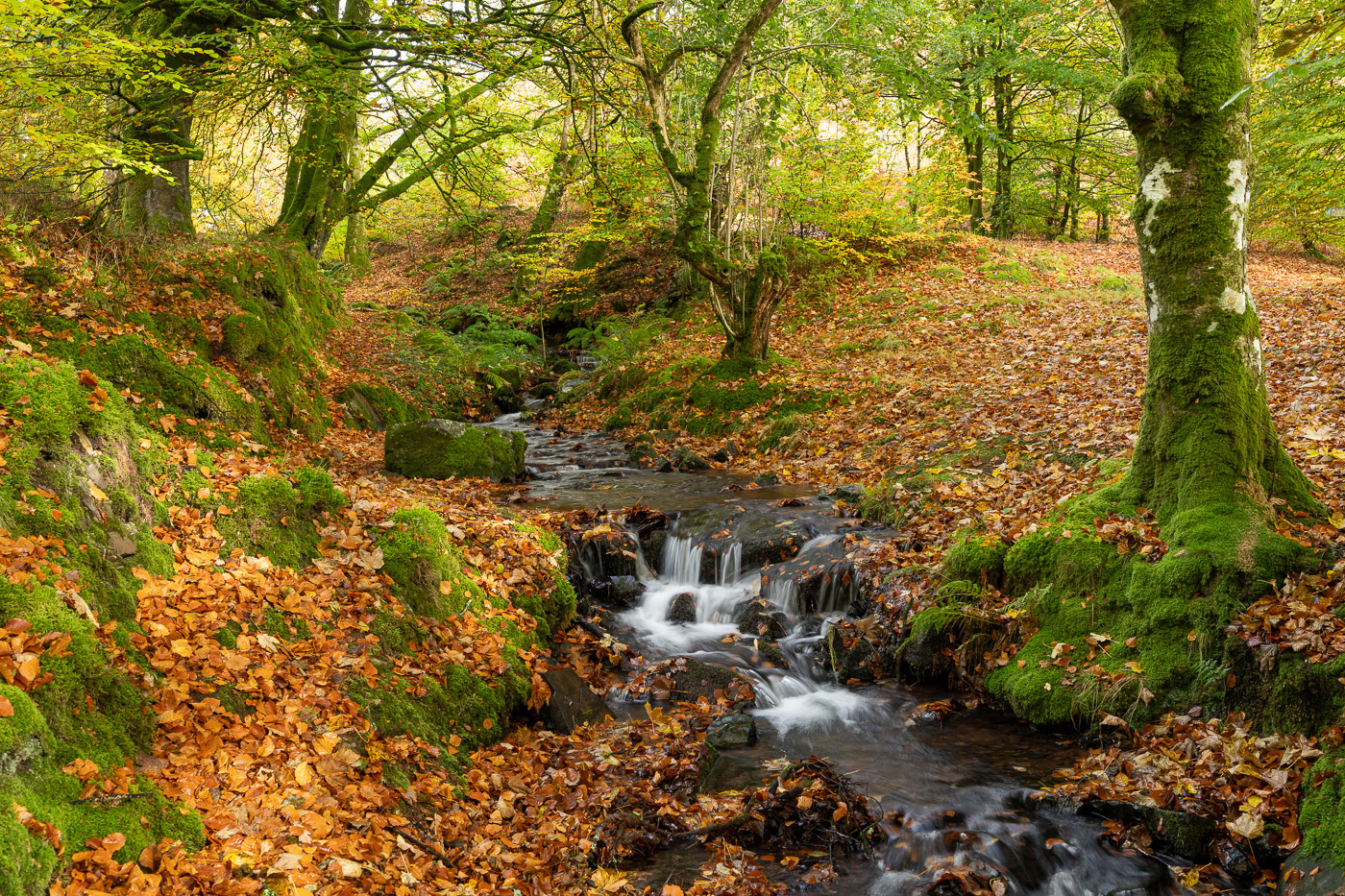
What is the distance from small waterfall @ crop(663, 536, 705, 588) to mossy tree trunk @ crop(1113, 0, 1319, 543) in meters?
4.56

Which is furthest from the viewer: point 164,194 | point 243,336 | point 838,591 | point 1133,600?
point 164,194

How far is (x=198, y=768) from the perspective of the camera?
3238 mm

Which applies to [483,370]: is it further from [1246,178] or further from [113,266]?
[1246,178]

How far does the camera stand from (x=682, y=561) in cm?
857

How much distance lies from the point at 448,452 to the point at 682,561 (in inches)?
156

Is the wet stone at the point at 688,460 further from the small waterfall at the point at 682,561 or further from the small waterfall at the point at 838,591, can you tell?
the small waterfall at the point at 838,591

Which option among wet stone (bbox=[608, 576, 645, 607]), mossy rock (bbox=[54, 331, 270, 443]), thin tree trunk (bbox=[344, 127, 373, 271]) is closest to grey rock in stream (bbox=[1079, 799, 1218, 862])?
wet stone (bbox=[608, 576, 645, 607])

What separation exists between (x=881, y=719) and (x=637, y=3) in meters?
9.84

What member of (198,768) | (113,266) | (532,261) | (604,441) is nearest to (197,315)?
(113,266)

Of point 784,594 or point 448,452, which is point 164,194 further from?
point 784,594

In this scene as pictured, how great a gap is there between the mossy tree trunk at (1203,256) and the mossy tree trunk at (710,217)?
697 centimetres

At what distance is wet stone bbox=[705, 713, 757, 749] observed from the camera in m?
5.47

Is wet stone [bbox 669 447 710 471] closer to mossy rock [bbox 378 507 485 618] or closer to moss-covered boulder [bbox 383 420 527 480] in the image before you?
moss-covered boulder [bbox 383 420 527 480]

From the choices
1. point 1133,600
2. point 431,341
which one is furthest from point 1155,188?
point 431,341
